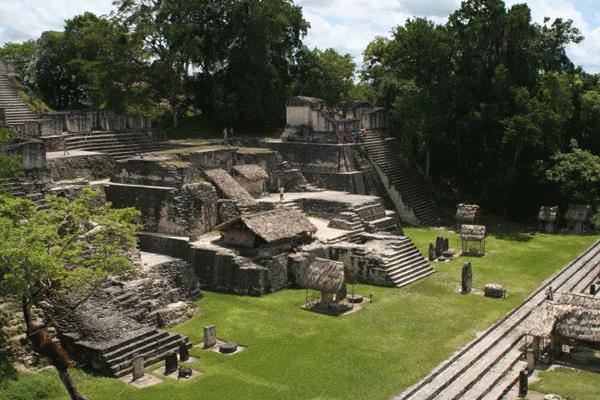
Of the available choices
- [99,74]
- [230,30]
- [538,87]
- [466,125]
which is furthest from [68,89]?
[538,87]

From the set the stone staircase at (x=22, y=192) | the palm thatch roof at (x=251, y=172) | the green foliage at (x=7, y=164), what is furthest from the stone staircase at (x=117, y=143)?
the green foliage at (x=7, y=164)

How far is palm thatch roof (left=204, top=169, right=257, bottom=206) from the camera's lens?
22750mm

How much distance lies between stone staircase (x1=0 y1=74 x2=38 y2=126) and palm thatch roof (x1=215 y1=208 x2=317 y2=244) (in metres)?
13.3

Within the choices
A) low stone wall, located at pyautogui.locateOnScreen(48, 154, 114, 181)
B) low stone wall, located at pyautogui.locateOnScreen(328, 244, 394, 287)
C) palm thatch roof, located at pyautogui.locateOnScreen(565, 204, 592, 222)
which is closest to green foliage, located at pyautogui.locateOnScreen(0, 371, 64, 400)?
low stone wall, located at pyautogui.locateOnScreen(328, 244, 394, 287)

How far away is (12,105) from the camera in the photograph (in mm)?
30016

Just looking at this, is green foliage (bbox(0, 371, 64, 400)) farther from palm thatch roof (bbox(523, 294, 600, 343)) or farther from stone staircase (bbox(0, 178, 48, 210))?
palm thatch roof (bbox(523, 294, 600, 343))

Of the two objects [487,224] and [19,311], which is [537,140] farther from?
[19,311]

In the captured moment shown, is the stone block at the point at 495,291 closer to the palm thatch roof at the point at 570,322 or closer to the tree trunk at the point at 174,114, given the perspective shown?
the palm thatch roof at the point at 570,322

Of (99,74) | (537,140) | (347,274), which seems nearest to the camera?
(347,274)

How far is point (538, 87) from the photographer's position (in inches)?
1191

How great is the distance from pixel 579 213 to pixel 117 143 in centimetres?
2039

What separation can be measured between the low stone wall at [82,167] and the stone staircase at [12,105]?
4641mm

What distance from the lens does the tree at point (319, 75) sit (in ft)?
125

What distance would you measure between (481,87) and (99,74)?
1886 centimetres
